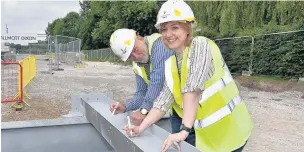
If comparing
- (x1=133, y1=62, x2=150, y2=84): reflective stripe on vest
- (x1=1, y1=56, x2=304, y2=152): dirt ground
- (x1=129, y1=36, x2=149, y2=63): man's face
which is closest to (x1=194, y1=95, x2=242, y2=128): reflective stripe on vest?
(x1=129, y1=36, x2=149, y2=63): man's face

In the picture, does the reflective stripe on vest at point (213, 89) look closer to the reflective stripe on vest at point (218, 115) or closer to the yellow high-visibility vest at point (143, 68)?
the reflective stripe on vest at point (218, 115)

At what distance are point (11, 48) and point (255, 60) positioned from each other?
53.2 ft

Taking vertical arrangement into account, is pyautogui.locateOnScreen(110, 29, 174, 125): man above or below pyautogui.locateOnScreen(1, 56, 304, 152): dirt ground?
above

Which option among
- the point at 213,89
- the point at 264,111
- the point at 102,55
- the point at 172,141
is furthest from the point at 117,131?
the point at 102,55

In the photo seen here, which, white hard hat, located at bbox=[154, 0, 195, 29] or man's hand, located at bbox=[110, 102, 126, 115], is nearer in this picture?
white hard hat, located at bbox=[154, 0, 195, 29]

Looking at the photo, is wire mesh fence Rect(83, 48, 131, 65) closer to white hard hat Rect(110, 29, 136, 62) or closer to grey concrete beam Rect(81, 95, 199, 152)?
grey concrete beam Rect(81, 95, 199, 152)

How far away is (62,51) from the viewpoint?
2812cm

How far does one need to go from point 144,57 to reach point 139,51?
2.6 inches

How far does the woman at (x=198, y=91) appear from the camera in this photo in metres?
2.11

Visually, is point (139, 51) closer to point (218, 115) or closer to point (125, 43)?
point (125, 43)

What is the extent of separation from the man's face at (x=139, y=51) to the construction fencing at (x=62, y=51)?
21.8m

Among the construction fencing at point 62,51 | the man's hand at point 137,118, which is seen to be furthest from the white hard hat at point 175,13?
the construction fencing at point 62,51

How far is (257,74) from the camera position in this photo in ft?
55.6

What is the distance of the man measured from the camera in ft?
8.90
